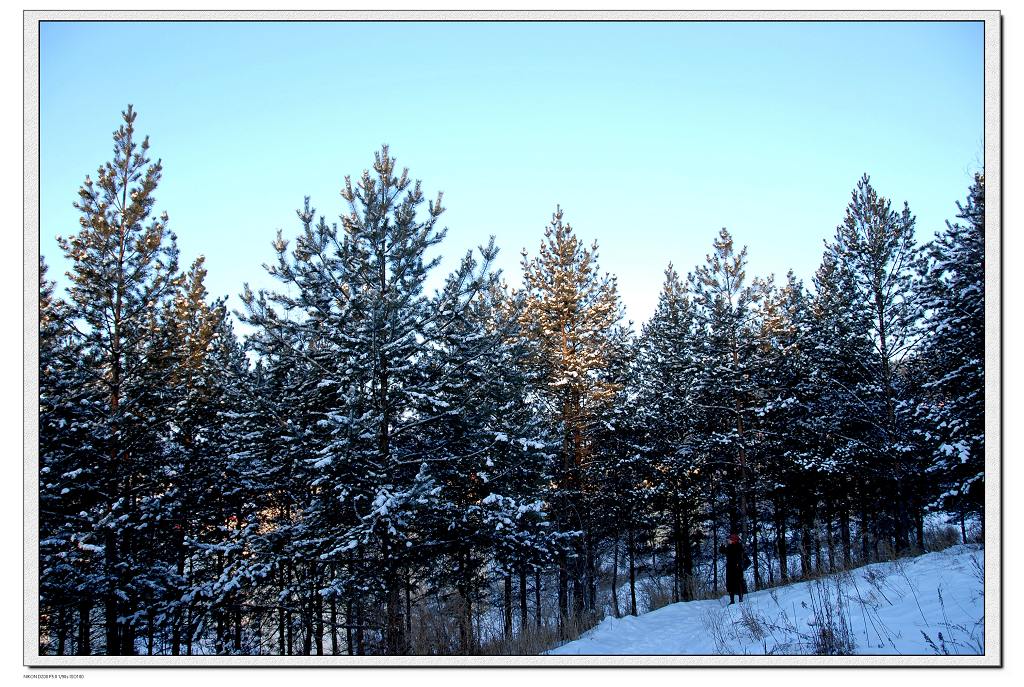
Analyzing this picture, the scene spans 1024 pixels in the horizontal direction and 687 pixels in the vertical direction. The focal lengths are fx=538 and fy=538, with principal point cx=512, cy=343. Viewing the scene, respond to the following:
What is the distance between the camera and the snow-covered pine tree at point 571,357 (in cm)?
1758

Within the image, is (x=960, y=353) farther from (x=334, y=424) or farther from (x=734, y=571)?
(x=334, y=424)

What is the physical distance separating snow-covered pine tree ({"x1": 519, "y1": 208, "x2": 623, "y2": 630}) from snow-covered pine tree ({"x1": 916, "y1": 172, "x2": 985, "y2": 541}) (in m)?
8.81

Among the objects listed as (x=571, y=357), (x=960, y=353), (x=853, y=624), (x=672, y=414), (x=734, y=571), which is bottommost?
(x=734, y=571)

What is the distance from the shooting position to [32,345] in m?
6.57

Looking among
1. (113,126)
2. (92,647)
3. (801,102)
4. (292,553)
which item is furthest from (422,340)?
(92,647)

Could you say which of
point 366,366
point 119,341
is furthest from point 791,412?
point 119,341

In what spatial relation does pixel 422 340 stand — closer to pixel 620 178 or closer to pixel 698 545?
pixel 620 178

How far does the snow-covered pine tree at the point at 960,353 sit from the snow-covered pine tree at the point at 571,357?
8.81 m

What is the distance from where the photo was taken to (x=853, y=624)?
6512mm

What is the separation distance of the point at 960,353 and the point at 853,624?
6.85m

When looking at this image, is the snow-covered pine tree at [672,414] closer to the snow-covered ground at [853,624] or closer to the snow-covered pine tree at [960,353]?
the snow-covered pine tree at [960,353]

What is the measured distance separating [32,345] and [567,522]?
15.2 m

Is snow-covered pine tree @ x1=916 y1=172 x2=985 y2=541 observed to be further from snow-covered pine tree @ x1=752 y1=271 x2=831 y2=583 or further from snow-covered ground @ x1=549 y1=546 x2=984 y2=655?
snow-covered pine tree @ x1=752 y1=271 x2=831 y2=583

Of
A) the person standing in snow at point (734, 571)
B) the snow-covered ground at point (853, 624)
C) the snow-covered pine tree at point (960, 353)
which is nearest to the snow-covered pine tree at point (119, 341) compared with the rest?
the snow-covered ground at point (853, 624)
